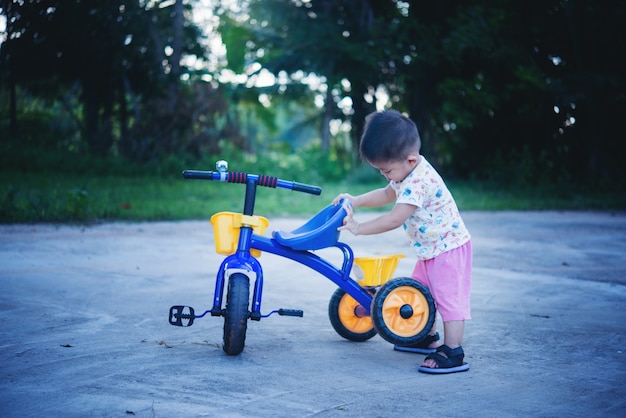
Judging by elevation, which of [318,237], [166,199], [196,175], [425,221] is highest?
[166,199]

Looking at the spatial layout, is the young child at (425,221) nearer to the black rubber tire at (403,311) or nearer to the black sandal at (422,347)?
the black rubber tire at (403,311)

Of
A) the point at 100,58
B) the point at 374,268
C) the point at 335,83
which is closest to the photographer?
the point at 374,268

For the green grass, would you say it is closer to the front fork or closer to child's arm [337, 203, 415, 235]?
the front fork

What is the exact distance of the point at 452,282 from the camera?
3527 millimetres

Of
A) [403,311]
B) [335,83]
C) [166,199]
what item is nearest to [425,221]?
[403,311]

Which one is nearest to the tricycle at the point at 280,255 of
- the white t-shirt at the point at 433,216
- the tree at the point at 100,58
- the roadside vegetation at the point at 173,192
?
the white t-shirt at the point at 433,216

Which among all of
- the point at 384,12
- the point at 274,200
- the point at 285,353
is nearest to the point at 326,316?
the point at 285,353

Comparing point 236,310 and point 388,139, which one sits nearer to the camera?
point 236,310

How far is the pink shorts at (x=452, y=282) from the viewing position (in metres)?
3.50

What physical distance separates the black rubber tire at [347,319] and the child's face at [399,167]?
0.69 metres

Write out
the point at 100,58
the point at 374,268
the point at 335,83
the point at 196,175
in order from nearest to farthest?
1. the point at 196,175
2. the point at 374,268
3. the point at 100,58
4. the point at 335,83

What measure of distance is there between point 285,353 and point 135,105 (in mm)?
13938

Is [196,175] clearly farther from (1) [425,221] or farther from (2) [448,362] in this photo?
(2) [448,362]

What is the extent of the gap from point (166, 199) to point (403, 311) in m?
7.97
